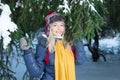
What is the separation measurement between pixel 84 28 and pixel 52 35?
373mm

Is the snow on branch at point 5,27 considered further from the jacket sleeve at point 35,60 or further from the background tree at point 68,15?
the jacket sleeve at point 35,60

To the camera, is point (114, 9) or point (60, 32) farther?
point (114, 9)

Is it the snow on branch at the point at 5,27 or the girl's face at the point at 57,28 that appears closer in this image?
the snow on branch at the point at 5,27

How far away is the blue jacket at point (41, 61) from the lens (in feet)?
12.4

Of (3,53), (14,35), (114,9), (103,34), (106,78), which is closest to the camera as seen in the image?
(14,35)

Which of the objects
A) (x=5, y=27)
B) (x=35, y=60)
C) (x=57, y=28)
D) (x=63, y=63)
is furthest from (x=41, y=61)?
(x=5, y=27)

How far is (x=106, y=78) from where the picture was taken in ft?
34.6

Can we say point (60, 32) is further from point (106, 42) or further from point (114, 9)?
point (106, 42)

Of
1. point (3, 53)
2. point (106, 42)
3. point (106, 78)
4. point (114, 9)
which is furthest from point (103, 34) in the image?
point (106, 42)

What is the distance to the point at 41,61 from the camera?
3.85 m

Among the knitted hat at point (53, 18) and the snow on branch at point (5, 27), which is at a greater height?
the knitted hat at point (53, 18)

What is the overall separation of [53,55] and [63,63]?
5.1 inches

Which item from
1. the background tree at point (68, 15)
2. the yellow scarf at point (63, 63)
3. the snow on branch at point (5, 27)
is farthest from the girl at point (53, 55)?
the snow on branch at point (5, 27)

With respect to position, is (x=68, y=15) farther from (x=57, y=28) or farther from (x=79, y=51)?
(x=79, y=51)
